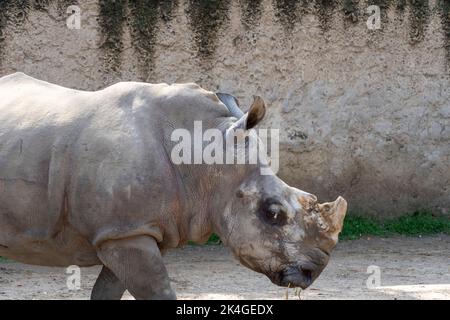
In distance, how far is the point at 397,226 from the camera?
34.7 ft

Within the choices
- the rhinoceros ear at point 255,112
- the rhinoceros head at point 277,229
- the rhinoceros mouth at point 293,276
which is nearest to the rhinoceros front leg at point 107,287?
the rhinoceros head at point 277,229

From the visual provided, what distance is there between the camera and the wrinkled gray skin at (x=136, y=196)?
16.8ft

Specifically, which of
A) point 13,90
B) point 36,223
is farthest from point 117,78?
point 36,223

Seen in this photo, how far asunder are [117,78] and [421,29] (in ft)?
10.5

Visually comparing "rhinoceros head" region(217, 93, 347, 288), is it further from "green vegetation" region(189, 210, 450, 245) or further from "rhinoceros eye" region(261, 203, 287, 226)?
"green vegetation" region(189, 210, 450, 245)

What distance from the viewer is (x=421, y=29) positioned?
10617 millimetres

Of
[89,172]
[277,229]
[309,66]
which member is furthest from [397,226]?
[89,172]

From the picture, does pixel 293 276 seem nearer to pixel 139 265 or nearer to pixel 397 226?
pixel 139 265

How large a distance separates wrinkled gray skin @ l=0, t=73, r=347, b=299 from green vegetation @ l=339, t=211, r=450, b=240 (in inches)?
198

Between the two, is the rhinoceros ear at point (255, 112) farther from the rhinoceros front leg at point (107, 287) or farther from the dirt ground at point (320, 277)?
the dirt ground at point (320, 277)

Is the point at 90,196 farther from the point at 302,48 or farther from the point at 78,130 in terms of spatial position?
the point at 302,48

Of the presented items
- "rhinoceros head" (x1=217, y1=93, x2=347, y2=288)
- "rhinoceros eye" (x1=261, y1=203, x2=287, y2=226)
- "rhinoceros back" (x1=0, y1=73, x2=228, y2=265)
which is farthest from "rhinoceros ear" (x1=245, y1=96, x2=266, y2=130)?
"rhinoceros eye" (x1=261, y1=203, x2=287, y2=226)

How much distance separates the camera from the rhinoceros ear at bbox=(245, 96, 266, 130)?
5.29 m

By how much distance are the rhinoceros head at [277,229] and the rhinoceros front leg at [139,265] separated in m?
0.44
